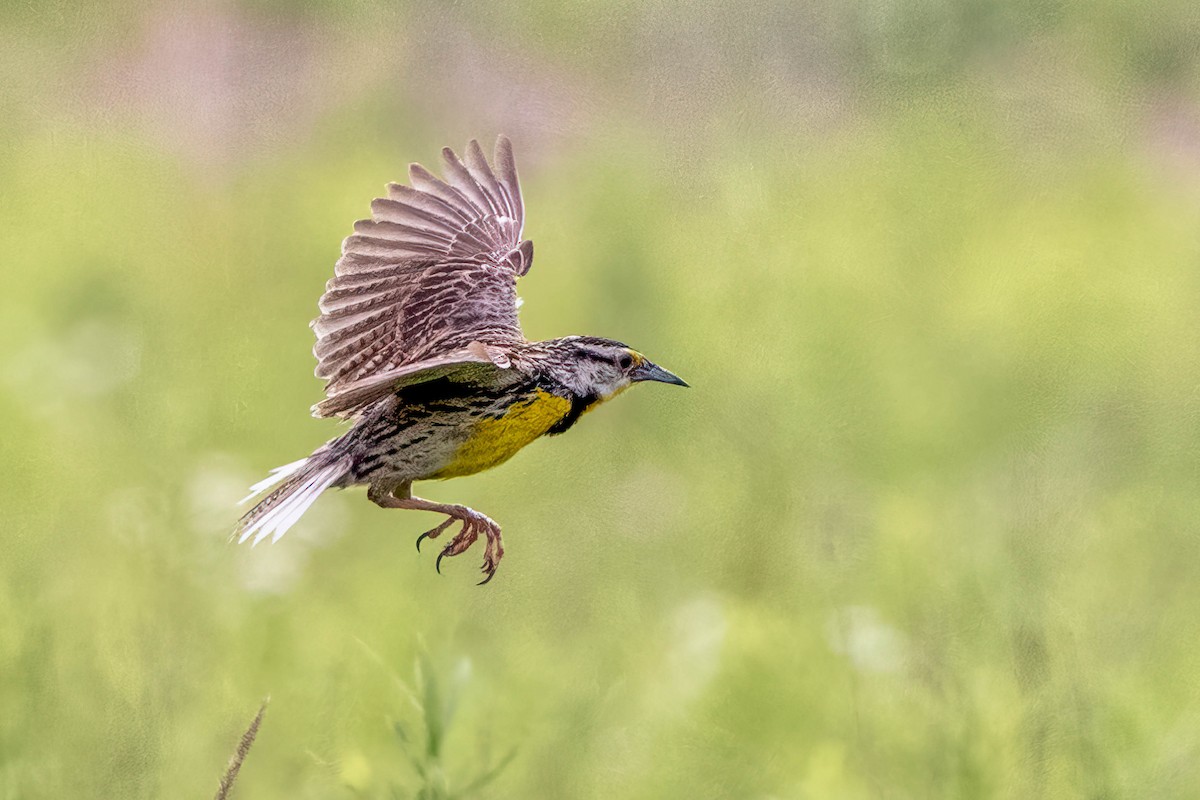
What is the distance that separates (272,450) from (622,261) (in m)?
1.79

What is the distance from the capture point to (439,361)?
68.5 inches

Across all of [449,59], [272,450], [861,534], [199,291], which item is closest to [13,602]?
[272,450]

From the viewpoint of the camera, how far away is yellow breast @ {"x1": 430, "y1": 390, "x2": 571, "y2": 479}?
201cm

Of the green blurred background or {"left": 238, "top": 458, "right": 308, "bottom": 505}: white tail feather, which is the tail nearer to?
{"left": 238, "top": 458, "right": 308, "bottom": 505}: white tail feather

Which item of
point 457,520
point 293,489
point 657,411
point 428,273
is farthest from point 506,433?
point 657,411

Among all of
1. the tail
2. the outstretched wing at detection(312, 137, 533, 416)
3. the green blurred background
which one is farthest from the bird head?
the green blurred background

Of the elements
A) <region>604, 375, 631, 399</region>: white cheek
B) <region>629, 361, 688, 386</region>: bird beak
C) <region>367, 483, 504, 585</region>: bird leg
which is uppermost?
<region>629, 361, 688, 386</region>: bird beak

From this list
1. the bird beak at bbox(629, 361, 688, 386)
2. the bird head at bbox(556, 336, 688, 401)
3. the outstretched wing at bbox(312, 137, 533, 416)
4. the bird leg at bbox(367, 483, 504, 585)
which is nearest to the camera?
the bird leg at bbox(367, 483, 504, 585)

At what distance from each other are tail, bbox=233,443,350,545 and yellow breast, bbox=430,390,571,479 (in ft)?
0.43

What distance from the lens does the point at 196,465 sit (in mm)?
3230

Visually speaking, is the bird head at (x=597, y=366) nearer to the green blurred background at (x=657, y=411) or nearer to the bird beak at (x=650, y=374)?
the bird beak at (x=650, y=374)

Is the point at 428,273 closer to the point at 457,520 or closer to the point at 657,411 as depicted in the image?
the point at 457,520

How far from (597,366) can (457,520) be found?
281 millimetres

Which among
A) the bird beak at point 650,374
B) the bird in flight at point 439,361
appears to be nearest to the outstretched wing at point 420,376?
the bird in flight at point 439,361
